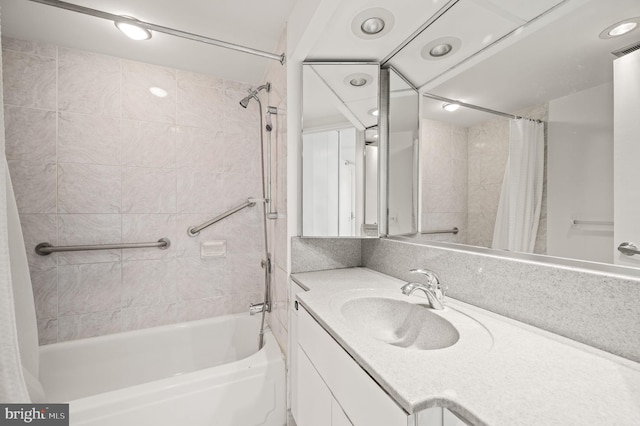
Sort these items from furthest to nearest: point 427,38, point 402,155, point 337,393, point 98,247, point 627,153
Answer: point 98,247 → point 402,155 → point 427,38 → point 337,393 → point 627,153

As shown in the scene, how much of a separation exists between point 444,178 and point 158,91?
74.3 inches

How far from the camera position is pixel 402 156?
1207 mm

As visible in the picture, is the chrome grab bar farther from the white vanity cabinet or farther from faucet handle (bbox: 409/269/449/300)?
the white vanity cabinet

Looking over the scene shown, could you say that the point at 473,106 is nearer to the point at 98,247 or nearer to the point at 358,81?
the point at 358,81

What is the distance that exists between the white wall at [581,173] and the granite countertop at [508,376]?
0.77ft

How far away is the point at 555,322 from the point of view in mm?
628

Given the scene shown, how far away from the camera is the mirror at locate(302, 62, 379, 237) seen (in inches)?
50.0

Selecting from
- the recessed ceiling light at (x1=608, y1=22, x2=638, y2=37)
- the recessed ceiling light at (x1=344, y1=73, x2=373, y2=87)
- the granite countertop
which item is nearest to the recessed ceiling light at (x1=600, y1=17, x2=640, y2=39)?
the recessed ceiling light at (x1=608, y1=22, x2=638, y2=37)

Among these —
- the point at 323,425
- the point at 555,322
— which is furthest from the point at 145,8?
the point at 555,322

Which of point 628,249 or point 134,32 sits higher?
point 134,32

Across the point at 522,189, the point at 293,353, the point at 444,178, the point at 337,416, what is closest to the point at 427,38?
the point at 444,178

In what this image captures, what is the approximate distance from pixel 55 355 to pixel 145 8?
1.93m

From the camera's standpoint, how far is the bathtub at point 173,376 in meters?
1.02

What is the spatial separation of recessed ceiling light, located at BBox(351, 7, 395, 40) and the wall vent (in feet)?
2.36
